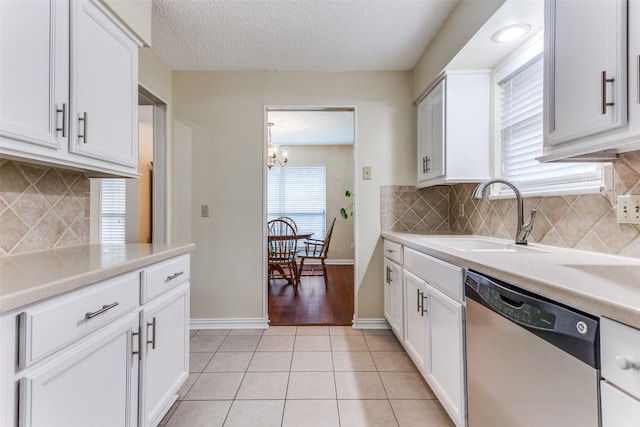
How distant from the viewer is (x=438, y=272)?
60.2 inches

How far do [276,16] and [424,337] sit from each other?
7.28 ft

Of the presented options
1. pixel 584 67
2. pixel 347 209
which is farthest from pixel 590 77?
pixel 347 209

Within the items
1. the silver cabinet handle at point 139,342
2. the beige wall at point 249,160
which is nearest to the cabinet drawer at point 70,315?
the silver cabinet handle at point 139,342

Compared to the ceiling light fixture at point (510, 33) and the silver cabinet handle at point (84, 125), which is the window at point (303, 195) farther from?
the silver cabinet handle at point (84, 125)

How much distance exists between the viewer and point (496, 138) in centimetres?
214

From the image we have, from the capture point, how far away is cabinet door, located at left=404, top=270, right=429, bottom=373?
1.72 m

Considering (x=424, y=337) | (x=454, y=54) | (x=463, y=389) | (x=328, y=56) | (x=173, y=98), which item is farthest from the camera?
(x=173, y=98)

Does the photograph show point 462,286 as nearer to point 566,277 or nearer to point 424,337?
point 566,277

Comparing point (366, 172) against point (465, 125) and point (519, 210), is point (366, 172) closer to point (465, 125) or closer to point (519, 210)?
point (465, 125)

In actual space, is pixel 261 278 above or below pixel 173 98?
below

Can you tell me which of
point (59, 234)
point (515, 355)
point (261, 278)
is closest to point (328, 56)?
point (261, 278)

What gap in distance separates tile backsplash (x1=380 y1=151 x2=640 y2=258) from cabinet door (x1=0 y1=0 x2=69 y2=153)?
2181 millimetres

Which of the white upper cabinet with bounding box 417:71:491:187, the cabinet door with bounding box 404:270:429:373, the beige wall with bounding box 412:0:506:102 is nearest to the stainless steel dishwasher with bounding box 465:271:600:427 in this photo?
the cabinet door with bounding box 404:270:429:373

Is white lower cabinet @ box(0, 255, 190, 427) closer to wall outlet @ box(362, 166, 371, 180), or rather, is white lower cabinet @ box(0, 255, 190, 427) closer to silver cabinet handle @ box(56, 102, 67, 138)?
silver cabinet handle @ box(56, 102, 67, 138)
